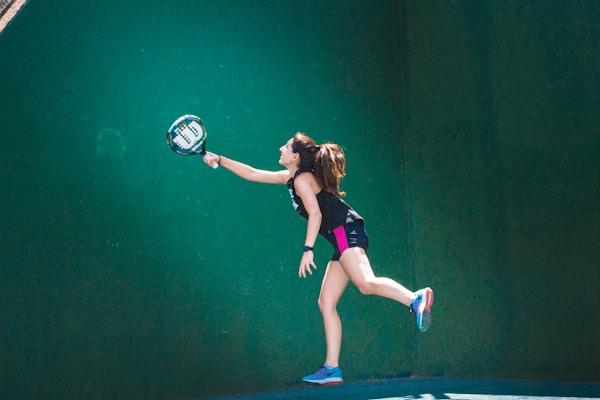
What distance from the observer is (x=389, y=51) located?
6480 mm

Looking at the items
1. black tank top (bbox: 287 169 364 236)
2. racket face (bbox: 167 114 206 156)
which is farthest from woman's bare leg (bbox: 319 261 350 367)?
racket face (bbox: 167 114 206 156)

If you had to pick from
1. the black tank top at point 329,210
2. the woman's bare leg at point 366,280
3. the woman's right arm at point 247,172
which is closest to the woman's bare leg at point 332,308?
the woman's bare leg at point 366,280

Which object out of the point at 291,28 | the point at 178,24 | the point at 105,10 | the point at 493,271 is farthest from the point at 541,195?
the point at 105,10

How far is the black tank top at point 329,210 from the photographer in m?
5.26

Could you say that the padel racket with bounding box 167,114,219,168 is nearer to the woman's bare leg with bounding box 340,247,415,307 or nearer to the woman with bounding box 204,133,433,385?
the woman with bounding box 204,133,433,385

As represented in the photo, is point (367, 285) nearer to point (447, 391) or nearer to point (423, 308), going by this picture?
point (423, 308)

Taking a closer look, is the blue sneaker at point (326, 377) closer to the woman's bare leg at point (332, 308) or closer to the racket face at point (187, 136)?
the woman's bare leg at point (332, 308)

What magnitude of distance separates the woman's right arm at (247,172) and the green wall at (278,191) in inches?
15.2

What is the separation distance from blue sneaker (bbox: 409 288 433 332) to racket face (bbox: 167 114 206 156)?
1.63 m

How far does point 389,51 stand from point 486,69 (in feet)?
2.59

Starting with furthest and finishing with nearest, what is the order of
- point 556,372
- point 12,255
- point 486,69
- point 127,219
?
point 486,69
point 556,372
point 127,219
point 12,255

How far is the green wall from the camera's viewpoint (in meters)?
5.11

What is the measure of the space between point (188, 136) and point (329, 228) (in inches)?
42.3

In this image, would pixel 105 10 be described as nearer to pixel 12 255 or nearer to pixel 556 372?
pixel 12 255
